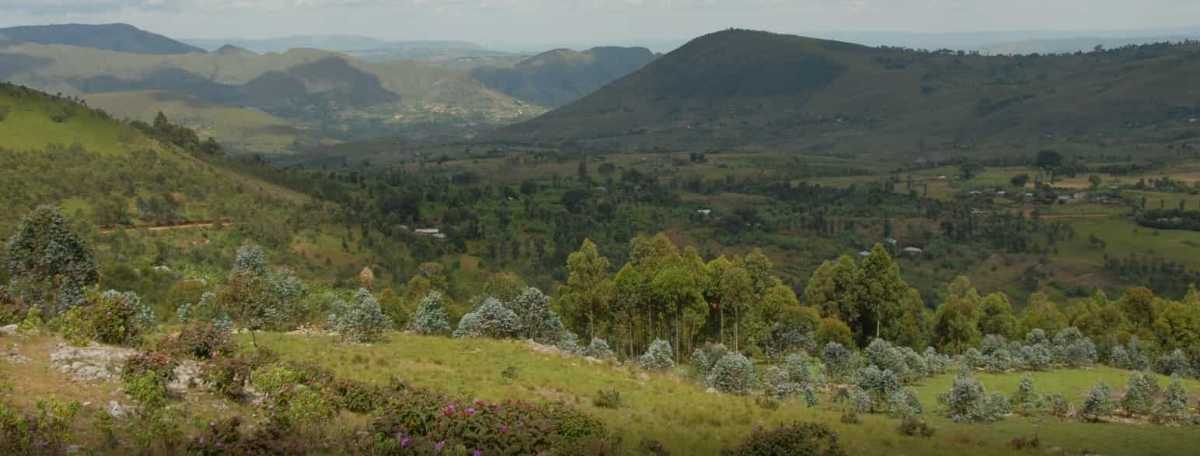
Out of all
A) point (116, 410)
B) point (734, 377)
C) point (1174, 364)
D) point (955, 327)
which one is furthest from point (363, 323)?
point (1174, 364)

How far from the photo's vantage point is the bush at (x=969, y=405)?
101 ft

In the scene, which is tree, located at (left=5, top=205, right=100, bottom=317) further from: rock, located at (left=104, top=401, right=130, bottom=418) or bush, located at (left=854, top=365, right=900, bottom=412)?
bush, located at (left=854, top=365, right=900, bottom=412)

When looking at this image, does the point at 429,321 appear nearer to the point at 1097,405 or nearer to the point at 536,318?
the point at 536,318

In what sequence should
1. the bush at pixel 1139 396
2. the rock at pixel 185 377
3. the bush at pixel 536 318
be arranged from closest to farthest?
1. the rock at pixel 185 377
2. the bush at pixel 1139 396
3. the bush at pixel 536 318

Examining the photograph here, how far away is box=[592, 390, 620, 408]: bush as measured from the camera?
88.2 feet

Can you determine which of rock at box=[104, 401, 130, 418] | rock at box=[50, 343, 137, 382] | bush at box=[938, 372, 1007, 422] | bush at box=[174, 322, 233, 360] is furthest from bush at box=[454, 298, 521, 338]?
rock at box=[104, 401, 130, 418]

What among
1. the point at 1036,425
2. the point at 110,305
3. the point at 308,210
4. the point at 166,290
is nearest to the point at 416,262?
the point at 308,210

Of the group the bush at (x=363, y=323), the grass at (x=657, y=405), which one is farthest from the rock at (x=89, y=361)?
the bush at (x=363, y=323)

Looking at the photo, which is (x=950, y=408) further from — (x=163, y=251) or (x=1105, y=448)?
(x=163, y=251)

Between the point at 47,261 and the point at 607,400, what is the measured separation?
30.7m

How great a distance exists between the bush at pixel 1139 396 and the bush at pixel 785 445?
18.5m

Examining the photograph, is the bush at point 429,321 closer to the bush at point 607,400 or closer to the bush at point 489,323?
the bush at point 489,323

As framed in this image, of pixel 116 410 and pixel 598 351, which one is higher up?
pixel 116 410

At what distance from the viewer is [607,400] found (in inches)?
1063
